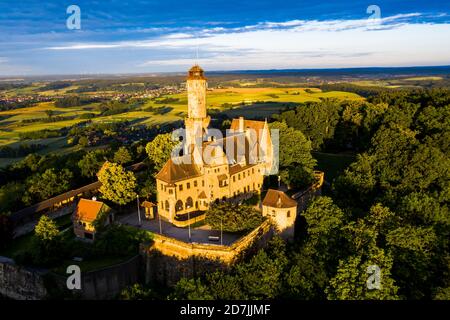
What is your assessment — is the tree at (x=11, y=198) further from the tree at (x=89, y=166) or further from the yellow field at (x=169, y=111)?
the yellow field at (x=169, y=111)

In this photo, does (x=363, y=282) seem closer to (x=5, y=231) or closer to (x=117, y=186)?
(x=117, y=186)

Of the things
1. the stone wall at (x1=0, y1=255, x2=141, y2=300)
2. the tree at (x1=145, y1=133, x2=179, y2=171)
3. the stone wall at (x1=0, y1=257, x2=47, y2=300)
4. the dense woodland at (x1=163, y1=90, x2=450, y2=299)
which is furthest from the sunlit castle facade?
the stone wall at (x1=0, y1=257, x2=47, y2=300)

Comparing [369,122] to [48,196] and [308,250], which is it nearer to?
[308,250]

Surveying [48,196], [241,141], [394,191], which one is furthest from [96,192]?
[394,191]

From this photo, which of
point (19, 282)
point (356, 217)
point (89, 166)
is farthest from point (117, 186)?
point (356, 217)

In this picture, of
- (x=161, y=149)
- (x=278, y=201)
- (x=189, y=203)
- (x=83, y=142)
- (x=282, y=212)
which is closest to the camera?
(x=282, y=212)

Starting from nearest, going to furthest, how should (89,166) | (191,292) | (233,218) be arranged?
(191,292)
(233,218)
(89,166)
